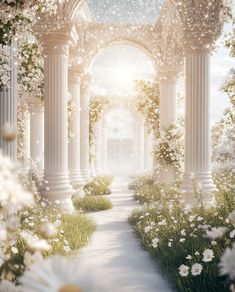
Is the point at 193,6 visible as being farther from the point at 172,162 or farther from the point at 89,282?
the point at 89,282

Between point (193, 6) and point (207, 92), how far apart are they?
1674 mm

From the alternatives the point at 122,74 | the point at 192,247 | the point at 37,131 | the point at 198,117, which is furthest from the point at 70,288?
the point at 122,74

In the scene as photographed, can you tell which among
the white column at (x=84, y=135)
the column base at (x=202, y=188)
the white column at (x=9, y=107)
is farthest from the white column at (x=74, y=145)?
the white column at (x=9, y=107)

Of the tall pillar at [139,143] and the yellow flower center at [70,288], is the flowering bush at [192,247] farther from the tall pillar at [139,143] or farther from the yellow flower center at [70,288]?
the tall pillar at [139,143]

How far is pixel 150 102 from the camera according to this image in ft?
51.9

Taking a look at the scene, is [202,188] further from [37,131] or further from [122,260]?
[37,131]

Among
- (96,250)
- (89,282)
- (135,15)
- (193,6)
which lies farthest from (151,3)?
(89,282)

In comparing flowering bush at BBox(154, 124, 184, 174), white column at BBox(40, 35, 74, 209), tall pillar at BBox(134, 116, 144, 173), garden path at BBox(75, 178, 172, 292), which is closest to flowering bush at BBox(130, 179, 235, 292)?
garden path at BBox(75, 178, 172, 292)

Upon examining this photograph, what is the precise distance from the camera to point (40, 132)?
1733 centimetres

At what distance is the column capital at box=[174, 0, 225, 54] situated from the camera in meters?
8.55

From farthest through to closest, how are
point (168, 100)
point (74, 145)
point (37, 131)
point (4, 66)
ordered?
point (37, 131) → point (168, 100) → point (74, 145) → point (4, 66)

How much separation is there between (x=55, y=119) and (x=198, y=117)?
9.33 ft

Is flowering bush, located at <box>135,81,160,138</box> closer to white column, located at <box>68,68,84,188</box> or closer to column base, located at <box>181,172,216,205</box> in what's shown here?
white column, located at <box>68,68,84,188</box>

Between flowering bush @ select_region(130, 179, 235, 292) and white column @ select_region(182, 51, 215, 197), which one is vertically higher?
white column @ select_region(182, 51, 215, 197)
